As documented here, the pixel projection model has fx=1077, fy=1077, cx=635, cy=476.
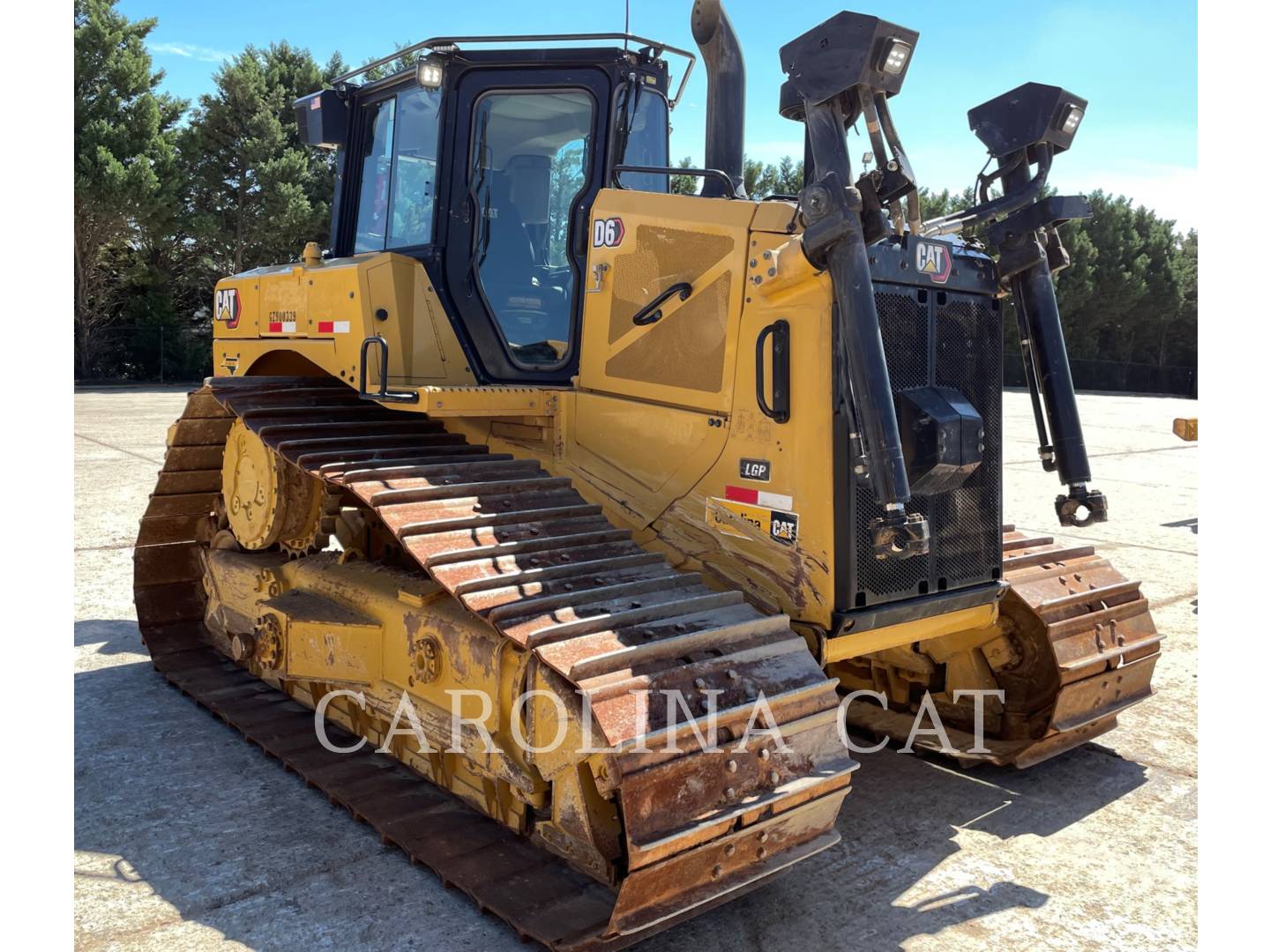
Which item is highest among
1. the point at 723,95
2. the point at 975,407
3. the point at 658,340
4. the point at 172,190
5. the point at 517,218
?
the point at 172,190

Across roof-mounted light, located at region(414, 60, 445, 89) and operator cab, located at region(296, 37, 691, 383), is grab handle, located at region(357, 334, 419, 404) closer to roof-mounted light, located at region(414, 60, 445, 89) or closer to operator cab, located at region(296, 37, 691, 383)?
operator cab, located at region(296, 37, 691, 383)

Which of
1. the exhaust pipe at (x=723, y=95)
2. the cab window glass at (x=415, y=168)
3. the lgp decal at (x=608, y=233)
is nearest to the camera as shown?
the lgp decal at (x=608, y=233)

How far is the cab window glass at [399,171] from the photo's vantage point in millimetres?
5160

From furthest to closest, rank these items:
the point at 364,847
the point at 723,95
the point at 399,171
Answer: the point at 399,171 < the point at 723,95 < the point at 364,847

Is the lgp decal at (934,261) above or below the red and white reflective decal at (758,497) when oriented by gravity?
above

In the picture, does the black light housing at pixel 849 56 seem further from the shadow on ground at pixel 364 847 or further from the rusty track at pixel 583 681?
the shadow on ground at pixel 364 847

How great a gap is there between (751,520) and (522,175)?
6.73ft

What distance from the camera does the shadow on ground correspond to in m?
3.52

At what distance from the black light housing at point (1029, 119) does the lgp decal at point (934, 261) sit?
538mm

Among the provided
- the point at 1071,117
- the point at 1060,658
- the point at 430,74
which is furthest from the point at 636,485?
the point at 1071,117

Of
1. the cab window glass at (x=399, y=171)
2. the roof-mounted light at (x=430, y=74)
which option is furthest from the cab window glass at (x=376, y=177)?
the roof-mounted light at (x=430, y=74)

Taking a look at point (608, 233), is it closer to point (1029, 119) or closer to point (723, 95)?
point (723, 95)

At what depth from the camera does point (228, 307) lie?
21.1 feet

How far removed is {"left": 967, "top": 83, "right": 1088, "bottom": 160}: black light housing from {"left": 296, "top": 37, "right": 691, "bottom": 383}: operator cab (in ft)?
5.04
